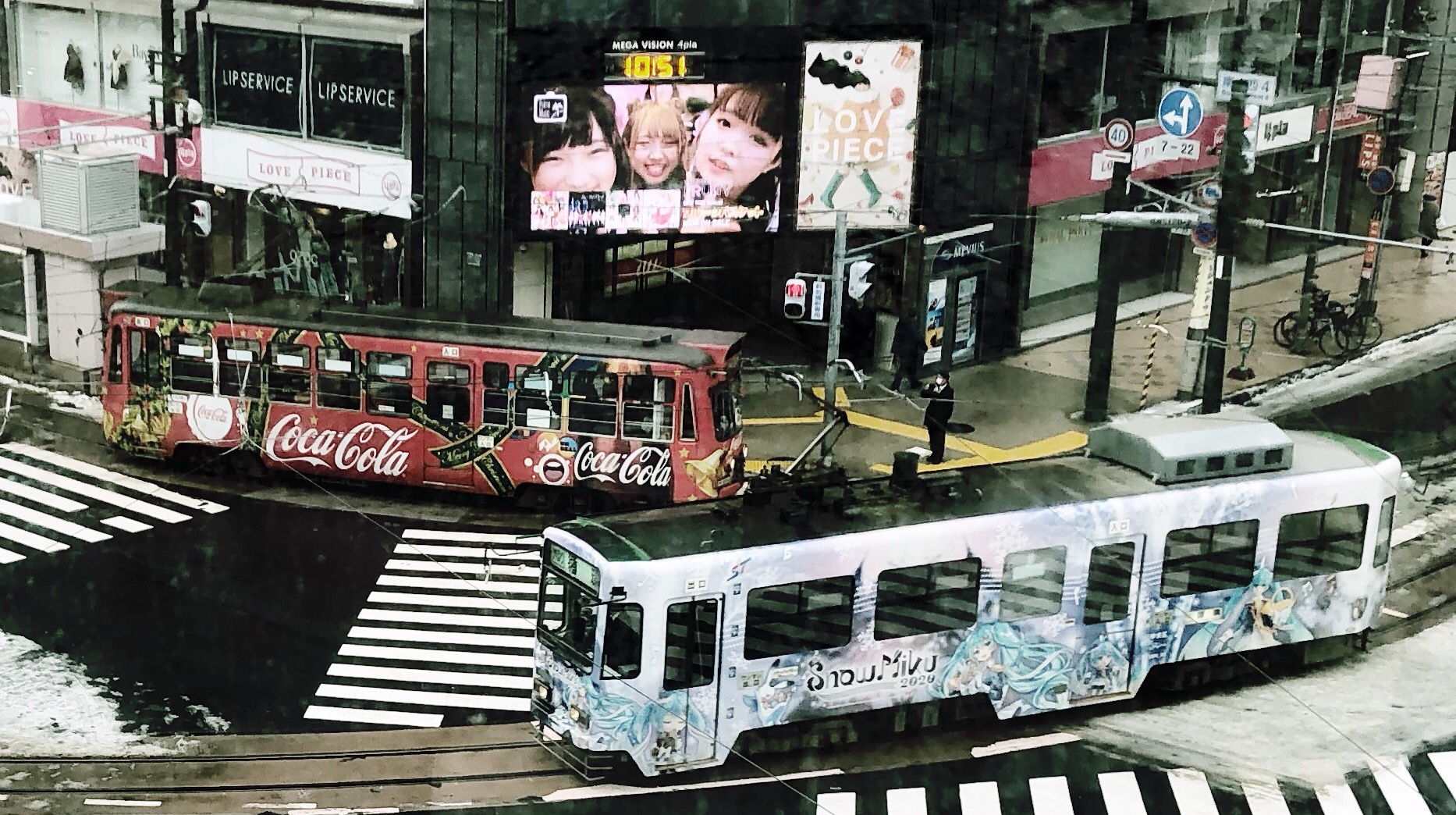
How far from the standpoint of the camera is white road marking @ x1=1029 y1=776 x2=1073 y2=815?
65.8 feet

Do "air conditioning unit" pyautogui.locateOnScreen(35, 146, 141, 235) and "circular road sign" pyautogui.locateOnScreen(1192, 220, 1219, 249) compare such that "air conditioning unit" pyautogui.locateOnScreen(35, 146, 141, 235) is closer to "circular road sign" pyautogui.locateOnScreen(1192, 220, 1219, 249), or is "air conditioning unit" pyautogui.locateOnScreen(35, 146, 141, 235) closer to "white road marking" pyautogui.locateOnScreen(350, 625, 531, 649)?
"white road marking" pyautogui.locateOnScreen(350, 625, 531, 649)

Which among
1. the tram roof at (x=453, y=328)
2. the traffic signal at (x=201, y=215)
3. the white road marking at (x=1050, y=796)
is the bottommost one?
the white road marking at (x=1050, y=796)

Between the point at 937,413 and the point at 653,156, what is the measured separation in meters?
7.21

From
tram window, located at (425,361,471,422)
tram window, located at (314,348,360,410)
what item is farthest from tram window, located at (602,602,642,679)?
tram window, located at (314,348,360,410)

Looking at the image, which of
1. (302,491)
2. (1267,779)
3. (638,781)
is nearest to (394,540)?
(302,491)

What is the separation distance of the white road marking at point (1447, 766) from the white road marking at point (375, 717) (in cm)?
1128

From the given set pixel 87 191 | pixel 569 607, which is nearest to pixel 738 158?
pixel 87 191

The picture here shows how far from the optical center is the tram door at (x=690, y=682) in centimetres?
1953

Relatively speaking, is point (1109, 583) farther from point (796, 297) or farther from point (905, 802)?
point (796, 297)

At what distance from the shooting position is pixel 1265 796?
20703 mm

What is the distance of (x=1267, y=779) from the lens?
21.1 m

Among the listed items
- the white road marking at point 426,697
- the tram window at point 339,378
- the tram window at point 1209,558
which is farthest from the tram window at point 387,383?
the tram window at point 1209,558

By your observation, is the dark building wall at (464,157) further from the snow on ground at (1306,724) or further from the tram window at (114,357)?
the snow on ground at (1306,724)

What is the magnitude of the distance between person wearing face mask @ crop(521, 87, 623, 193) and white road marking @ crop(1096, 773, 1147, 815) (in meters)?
16.4
